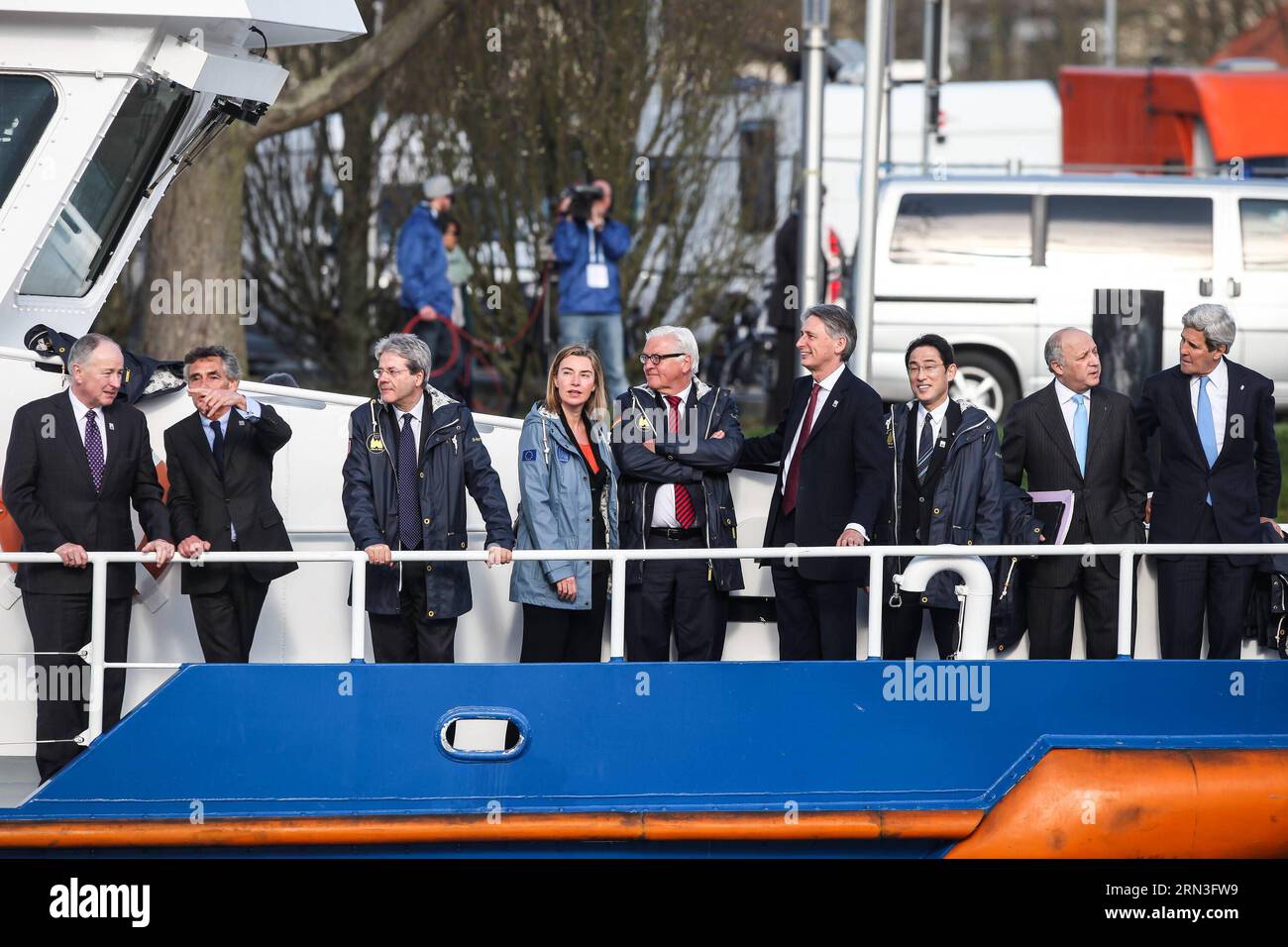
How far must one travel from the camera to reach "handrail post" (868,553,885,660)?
5.40 metres

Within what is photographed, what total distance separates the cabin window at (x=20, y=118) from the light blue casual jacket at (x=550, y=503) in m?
1.98

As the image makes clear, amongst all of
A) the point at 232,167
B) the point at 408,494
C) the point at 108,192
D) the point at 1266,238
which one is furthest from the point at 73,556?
the point at 1266,238

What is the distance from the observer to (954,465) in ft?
18.9

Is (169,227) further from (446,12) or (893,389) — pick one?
(893,389)

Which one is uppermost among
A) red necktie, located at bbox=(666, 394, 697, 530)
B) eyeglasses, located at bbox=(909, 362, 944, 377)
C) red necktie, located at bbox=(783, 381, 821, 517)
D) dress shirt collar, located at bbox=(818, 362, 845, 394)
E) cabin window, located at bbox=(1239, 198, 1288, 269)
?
cabin window, located at bbox=(1239, 198, 1288, 269)

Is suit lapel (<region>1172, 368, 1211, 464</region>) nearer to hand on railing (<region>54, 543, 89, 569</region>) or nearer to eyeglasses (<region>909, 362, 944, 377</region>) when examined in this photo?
eyeglasses (<region>909, 362, 944, 377</region>)

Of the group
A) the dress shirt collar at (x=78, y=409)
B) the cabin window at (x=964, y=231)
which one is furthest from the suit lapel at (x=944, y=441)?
the cabin window at (x=964, y=231)

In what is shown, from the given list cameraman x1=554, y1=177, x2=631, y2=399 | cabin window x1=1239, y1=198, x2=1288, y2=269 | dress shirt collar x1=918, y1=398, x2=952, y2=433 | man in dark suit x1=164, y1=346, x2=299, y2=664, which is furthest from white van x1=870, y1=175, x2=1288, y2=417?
A: man in dark suit x1=164, y1=346, x2=299, y2=664

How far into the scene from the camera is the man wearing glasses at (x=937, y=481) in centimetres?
575

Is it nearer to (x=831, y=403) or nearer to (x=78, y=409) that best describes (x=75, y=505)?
(x=78, y=409)

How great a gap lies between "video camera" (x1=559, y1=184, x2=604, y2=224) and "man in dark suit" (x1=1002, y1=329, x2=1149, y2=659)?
20.2ft

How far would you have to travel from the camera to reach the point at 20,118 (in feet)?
18.9

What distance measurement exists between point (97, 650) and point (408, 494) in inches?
43.6

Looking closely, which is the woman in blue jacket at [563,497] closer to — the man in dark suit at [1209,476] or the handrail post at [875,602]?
the handrail post at [875,602]
